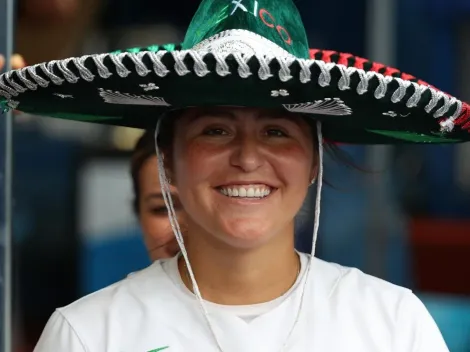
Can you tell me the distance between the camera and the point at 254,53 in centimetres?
151

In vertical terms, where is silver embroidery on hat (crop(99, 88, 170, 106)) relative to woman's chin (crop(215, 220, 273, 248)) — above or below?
above

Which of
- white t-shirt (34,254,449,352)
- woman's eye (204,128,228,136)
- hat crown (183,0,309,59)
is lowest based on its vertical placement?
white t-shirt (34,254,449,352)

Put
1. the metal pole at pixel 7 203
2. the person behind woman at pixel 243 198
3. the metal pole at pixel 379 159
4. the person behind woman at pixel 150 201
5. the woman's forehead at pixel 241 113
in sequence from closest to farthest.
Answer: the person behind woman at pixel 243 198 → the woman's forehead at pixel 241 113 → the metal pole at pixel 7 203 → the person behind woman at pixel 150 201 → the metal pole at pixel 379 159

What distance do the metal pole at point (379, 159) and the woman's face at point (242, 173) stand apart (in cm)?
254

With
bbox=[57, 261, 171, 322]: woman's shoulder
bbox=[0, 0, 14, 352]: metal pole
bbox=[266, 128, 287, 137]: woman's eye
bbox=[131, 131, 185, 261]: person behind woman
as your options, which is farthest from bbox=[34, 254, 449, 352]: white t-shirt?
bbox=[131, 131, 185, 261]: person behind woman

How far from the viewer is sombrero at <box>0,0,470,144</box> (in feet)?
4.88

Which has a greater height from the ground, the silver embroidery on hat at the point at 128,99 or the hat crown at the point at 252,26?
the hat crown at the point at 252,26

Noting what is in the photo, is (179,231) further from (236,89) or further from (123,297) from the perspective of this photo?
(236,89)

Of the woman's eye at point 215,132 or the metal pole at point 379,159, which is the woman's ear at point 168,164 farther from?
the metal pole at point 379,159

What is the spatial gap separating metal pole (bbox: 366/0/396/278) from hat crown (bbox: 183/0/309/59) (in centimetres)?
251

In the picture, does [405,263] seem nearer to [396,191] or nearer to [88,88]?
[396,191]

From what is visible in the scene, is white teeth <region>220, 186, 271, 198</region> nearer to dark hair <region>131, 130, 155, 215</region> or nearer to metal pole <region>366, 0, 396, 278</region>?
dark hair <region>131, 130, 155, 215</region>

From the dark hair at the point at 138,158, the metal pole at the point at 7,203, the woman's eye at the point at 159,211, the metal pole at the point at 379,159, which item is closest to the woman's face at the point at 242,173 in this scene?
the metal pole at the point at 7,203

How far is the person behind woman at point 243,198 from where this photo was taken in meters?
1.64
